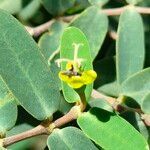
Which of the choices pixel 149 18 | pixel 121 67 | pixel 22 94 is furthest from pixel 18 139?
pixel 149 18

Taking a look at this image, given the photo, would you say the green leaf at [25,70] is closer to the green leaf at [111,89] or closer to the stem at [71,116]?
the stem at [71,116]

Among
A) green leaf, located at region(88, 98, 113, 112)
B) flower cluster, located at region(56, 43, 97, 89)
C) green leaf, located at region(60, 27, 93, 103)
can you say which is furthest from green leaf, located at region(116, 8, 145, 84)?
flower cluster, located at region(56, 43, 97, 89)

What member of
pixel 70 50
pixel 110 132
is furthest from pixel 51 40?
pixel 110 132

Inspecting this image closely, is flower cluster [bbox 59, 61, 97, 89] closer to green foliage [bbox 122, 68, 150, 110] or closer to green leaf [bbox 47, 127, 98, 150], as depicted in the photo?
green leaf [bbox 47, 127, 98, 150]

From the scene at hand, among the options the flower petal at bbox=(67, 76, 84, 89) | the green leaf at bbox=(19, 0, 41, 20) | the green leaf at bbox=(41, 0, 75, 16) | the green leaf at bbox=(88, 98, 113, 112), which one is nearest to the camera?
the flower petal at bbox=(67, 76, 84, 89)

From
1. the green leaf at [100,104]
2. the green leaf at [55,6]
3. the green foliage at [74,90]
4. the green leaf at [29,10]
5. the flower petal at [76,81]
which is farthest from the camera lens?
the green leaf at [29,10]

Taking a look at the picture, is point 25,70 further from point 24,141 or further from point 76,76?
point 24,141

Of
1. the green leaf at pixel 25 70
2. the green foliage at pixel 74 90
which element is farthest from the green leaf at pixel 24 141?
the green leaf at pixel 25 70
